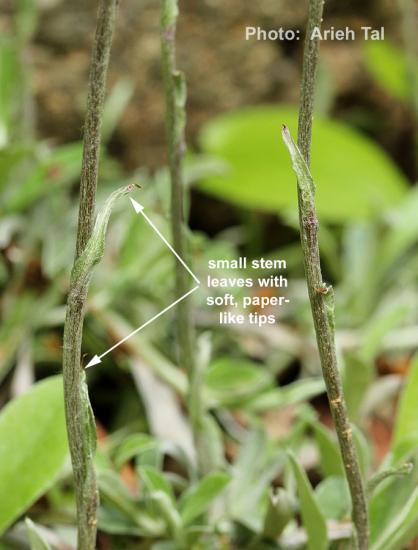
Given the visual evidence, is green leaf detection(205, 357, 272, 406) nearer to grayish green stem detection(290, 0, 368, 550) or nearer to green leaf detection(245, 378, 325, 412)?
green leaf detection(245, 378, 325, 412)

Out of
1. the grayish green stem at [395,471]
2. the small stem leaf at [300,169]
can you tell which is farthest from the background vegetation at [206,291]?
the small stem leaf at [300,169]

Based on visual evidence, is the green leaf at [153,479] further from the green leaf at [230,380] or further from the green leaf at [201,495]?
the green leaf at [230,380]

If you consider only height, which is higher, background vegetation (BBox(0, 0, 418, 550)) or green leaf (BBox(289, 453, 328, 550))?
background vegetation (BBox(0, 0, 418, 550))

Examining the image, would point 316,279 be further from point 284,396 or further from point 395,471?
point 284,396

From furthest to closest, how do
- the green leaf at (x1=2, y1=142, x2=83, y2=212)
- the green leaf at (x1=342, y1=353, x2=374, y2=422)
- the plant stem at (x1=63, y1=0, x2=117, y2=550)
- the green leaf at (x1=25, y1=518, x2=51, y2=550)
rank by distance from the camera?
the green leaf at (x1=2, y1=142, x2=83, y2=212), the green leaf at (x1=342, y1=353, x2=374, y2=422), the green leaf at (x1=25, y1=518, x2=51, y2=550), the plant stem at (x1=63, y1=0, x2=117, y2=550)

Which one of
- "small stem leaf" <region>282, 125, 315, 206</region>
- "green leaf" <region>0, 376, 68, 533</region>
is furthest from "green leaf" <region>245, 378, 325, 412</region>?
"small stem leaf" <region>282, 125, 315, 206</region>

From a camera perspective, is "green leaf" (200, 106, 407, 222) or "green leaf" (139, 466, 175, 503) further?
"green leaf" (200, 106, 407, 222)
